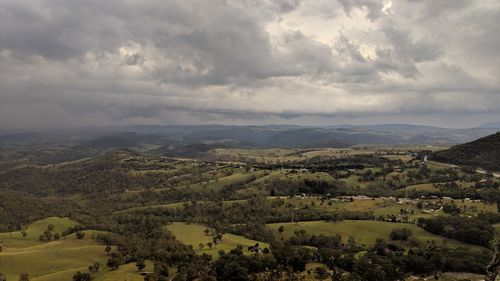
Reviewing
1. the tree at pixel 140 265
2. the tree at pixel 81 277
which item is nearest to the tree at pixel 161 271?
the tree at pixel 140 265

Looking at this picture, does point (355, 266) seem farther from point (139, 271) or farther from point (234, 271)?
point (139, 271)

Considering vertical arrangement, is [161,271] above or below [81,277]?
above

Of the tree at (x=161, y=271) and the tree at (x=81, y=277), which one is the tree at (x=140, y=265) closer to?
the tree at (x=161, y=271)

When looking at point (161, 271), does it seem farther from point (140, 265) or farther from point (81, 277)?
point (81, 277)

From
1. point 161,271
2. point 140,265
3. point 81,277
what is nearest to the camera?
point 161,271

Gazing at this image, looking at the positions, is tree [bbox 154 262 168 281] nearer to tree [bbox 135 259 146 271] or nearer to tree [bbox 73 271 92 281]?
tree [bbox 135 259 146 271]

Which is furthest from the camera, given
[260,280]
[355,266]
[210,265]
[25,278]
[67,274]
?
[67,274]

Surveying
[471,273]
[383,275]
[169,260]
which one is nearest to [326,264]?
[383,275]

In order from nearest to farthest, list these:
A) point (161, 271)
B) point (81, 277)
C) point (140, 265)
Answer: point (161, 271), point (81, 277), point (140, 265)

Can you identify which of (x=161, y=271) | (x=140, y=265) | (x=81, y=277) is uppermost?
(x=161, y=271)

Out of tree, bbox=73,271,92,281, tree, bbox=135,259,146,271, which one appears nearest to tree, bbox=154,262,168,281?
tree, bbox=135,259,146,271

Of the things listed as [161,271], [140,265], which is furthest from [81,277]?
[161,271]
